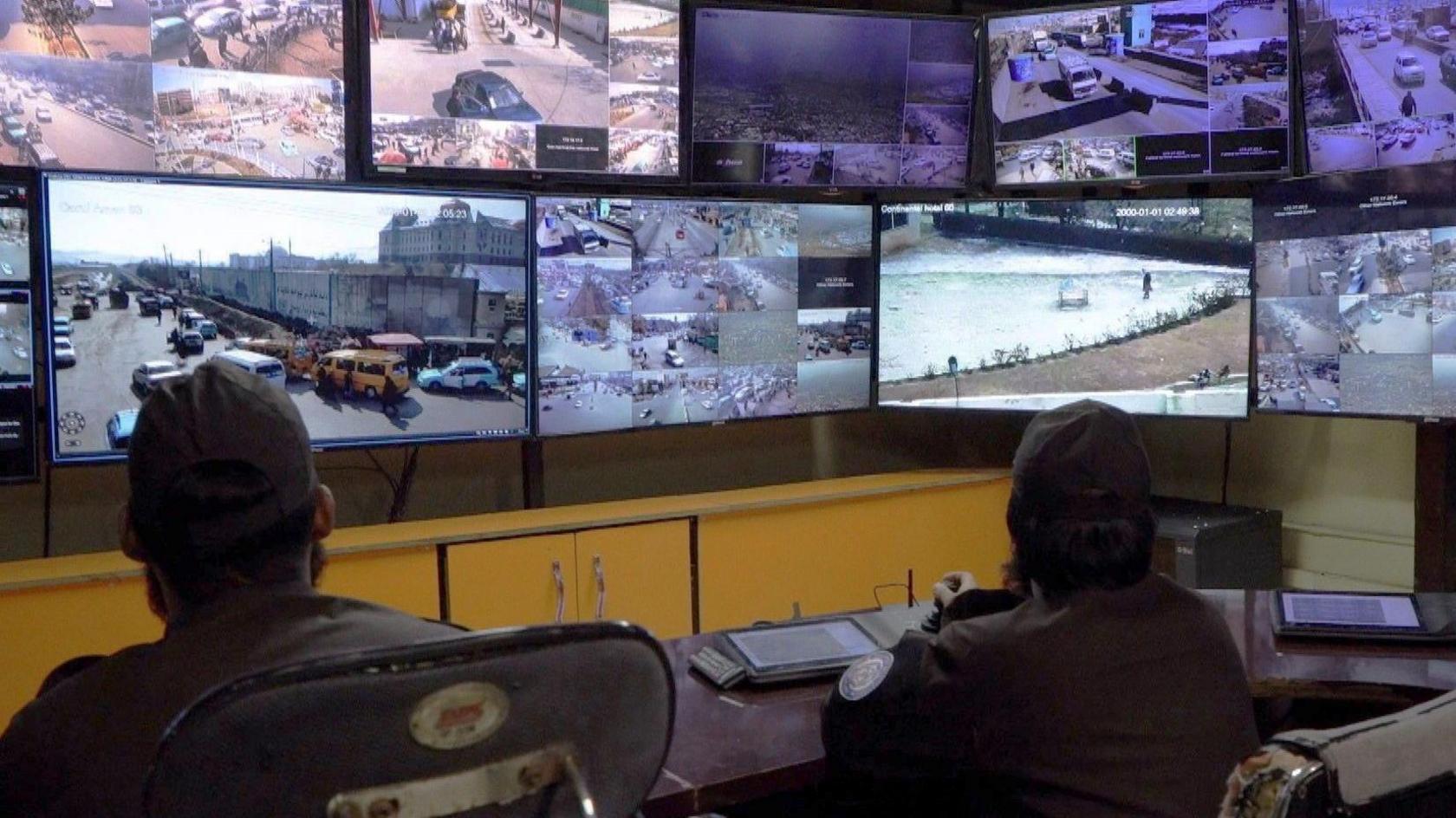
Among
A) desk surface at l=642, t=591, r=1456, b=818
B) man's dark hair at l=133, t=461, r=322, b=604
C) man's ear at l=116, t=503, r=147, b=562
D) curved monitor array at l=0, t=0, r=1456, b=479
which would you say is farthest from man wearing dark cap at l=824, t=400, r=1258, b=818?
curved monitor array at l=0, t=0, r=1456, b=479

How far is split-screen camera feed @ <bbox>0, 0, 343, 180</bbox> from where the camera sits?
3.08 meters

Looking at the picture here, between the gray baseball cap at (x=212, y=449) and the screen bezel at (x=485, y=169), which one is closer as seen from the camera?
the gray baseball cap at (x=212, y=449)

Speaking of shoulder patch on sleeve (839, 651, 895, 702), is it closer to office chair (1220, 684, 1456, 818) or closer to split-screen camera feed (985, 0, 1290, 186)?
office chair (1220, 684, 1456, 818)

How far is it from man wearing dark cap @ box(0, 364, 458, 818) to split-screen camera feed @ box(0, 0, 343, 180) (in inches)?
85.7

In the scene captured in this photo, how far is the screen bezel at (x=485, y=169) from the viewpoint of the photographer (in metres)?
3.51

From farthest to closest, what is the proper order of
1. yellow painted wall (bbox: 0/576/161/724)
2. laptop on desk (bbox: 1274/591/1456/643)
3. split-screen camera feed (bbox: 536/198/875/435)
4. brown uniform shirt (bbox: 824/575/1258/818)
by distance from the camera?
split-screen camera feed (bbox: 536/198/875/435), yellow painted wall (bbox: 0/576/161/724), laptop on desk (bbox: 1274/591/1456/643), brown uniform shirt (bbox: 824/575/1258/818)

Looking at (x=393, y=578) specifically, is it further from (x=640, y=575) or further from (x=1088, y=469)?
(x=1088, y=469)

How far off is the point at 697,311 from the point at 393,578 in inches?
54.4

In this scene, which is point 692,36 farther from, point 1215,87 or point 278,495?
point 278,495

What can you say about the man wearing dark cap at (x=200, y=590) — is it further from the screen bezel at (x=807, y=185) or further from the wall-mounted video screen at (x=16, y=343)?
the screen bezel at (x=807, y=185)

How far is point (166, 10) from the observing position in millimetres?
3199

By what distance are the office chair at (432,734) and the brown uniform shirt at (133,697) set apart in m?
0.14

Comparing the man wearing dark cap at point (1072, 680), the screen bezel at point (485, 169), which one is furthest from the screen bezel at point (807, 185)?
the man wearing dark cap at point (1072, 680)

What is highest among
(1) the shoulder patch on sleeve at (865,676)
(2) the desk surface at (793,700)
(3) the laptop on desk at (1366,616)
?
(1) the shoulder patch on sleeve at (865,676)
